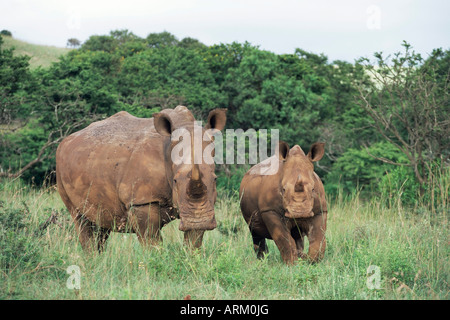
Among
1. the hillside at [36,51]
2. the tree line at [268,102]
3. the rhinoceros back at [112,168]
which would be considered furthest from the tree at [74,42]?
the rhinoceros back at [112,168]

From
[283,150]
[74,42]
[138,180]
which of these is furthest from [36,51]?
[138,180]

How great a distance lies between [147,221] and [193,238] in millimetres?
532

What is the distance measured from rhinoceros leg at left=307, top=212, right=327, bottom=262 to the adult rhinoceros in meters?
1.44

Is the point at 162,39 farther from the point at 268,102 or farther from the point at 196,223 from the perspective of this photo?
the point at 196,223

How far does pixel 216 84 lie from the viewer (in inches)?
854

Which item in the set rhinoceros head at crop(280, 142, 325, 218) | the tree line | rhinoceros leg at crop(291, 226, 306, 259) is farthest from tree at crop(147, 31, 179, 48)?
rhinoceros head at crop(280, 142, 325, 218)

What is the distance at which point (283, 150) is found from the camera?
688 cm

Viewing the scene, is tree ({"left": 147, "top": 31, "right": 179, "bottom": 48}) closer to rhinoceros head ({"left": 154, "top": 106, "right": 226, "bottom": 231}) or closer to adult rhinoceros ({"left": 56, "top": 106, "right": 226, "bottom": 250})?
adult rhinoceros ({"left": 56, "top": 106, "right": 226, "bottom": 250})

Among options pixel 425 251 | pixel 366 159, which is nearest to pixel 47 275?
pixel 425 251

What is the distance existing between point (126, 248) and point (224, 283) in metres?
1.44

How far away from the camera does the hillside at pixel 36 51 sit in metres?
38.4

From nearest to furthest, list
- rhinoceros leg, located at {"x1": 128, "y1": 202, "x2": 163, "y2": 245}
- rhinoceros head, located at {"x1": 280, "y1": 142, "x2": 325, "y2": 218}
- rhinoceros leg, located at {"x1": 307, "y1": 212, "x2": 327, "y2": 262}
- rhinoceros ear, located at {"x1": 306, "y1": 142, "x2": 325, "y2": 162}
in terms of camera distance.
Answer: rhinoceros leg, located at {"x1": 128, "y1": 202, "x2": 163, "y2": 245} → rhinoceros head, located at {"x1": 280, "y1": 142, "x2": 325, "y2": 218} → rhinoceros leg, located at {"x1": 307, "y1": 212, "x2": 327, "y2": 262} → rhinoceros ear, located at {"x1": 306, "y1": 142, "x2": 325, "y2": 162}

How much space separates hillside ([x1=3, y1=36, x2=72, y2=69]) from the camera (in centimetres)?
3841
